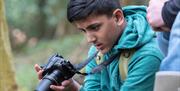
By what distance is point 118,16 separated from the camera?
3.39 metres

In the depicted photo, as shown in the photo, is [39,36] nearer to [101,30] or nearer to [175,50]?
[101,30]

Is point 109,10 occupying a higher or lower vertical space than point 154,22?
higher

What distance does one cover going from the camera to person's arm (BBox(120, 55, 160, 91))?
314cm

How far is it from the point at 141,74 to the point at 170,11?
62 cm

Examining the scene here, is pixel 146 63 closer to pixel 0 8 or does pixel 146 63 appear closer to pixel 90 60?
pixel 90 60

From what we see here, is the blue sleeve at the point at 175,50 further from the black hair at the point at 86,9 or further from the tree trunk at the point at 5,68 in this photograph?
the tree trunk at the point at 5,68

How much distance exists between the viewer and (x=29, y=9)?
13.1 m

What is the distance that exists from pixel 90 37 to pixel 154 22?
1.99 ft

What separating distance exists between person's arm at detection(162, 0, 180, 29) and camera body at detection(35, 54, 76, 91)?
0.84m

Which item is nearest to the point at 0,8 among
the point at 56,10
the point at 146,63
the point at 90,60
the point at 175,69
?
the point at 90,60

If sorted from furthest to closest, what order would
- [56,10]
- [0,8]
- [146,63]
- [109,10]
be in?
[56,10]
[0,8]
[109,10]
[146,63]

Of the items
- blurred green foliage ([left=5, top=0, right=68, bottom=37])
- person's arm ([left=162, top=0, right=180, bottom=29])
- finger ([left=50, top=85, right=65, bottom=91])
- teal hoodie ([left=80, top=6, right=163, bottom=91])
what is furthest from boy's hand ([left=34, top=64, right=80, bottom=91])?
blurred green foliage ([left=5, top=0, right=68, bottom=37])

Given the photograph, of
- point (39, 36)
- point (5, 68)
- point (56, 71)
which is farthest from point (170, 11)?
point (39, 36)

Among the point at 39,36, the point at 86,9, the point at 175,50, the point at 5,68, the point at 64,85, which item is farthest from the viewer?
the point at 39,36
